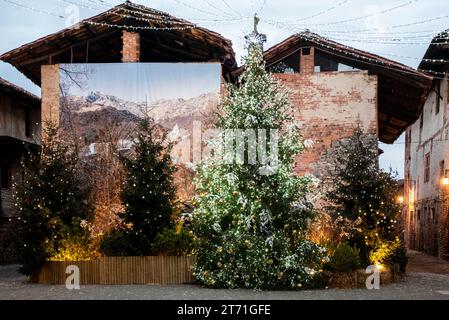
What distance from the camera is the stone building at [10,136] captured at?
24.4 m

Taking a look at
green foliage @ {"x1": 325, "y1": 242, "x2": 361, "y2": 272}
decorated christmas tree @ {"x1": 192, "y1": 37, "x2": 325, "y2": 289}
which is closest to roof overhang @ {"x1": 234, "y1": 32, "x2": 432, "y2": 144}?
decorated christmas tree @ {"x1": 192, "y1": 37, "x2": 325, "y2": 289}

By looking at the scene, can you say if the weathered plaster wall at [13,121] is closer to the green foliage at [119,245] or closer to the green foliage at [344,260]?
the green foliage at [119,245]

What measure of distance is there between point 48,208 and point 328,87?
33.5ft

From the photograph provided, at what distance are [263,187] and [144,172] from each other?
3389mm

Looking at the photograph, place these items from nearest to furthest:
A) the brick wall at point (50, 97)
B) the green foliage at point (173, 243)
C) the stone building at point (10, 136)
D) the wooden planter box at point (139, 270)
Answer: the green foliage at point (173, 243), the wooden planter box at point (139, 270), the brick wall at point (50, 97), the stone building at point (10, 136)

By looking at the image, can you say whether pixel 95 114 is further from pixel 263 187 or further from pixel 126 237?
pixel 263 187

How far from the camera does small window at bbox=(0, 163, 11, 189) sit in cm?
2590

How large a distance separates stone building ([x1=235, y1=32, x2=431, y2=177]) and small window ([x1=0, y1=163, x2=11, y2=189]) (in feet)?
44.9

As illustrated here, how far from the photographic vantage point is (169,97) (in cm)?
2027

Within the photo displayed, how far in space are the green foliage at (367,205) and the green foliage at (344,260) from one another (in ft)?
2.80

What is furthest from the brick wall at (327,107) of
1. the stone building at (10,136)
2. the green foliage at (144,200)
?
the stone building at (10,136)

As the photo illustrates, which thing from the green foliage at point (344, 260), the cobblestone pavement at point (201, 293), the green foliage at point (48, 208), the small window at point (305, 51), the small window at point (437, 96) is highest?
the small window at point (305, 51)

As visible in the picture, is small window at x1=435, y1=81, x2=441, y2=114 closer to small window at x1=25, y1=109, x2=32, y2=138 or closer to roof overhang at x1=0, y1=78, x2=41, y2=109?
roof overhang at x1=0, y1=78, x2=41, y2=109
